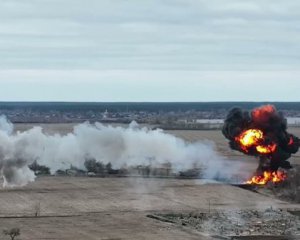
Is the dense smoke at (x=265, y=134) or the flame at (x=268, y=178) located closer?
the dense smoke at (x=265, y=134)

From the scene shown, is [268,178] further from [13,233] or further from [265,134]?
[13,233]

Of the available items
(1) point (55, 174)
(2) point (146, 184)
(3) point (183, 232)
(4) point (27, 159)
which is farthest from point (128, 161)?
(3) point (183, 232)

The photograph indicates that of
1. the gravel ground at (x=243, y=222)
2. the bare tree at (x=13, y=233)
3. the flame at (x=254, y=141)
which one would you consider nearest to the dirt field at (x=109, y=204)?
the bare tree at (x=13, y=233)

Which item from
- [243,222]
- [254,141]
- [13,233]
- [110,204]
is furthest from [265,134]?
[13,233]

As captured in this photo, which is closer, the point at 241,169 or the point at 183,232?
the point at 183,232

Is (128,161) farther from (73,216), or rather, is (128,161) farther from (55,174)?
(73,216)

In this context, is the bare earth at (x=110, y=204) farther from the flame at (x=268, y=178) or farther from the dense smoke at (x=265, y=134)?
the dense smoke at (x=265, y=134)
